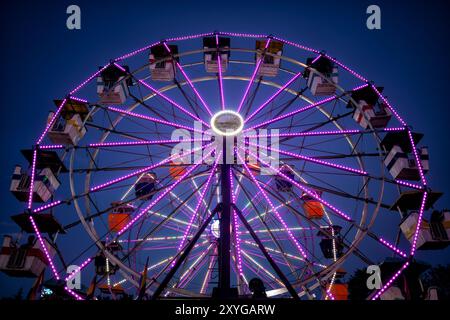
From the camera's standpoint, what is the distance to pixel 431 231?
356 inches

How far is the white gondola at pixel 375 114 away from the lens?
10.7 m

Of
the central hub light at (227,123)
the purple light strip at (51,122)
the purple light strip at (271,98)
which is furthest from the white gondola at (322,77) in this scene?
the purple light strip at (51,122)

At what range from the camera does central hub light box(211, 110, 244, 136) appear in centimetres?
986

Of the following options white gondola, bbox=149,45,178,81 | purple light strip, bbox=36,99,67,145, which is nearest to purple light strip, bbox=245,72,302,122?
white gondola, bbox=149,45,178,81

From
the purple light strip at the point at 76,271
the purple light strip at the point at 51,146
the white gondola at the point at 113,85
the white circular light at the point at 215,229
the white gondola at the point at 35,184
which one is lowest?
the purple light strip at the point at 76,271

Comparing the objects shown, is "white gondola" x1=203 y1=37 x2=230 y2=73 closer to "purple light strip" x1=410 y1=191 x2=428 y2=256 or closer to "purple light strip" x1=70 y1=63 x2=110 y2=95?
"purple light strip" x1=70 y1=63 x2=110 y2=95

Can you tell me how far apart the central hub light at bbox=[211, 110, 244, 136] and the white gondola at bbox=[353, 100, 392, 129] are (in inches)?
157

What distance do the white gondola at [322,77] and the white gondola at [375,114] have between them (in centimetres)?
132

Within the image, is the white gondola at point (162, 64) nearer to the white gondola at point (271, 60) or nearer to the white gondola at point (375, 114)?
the white gondola at point (271, 60)

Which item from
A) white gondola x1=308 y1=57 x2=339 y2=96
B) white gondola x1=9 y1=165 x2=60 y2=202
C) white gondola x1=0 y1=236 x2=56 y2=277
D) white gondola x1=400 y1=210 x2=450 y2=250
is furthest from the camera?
white gondola x1=308 y1=57 x2=339 y2=96

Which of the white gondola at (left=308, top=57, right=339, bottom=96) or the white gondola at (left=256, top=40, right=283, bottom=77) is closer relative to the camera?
the white gondola at (left=308, top=57, right=339, bottom=96)

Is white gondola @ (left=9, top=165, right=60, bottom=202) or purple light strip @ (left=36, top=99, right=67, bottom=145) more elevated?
purple light strip @ (left=36, top=99, right=67, bottom=145)
